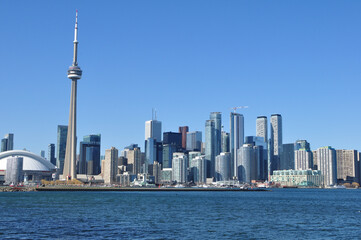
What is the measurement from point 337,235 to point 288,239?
8786 millimetres

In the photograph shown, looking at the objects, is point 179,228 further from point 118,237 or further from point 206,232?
point 118,237

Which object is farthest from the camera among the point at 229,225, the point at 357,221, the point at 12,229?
the point at 357,221

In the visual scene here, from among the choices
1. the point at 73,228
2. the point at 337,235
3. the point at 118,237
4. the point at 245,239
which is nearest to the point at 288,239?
the point at 245,239

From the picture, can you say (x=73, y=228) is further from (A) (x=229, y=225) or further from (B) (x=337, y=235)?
(B) (x=337, y=235)

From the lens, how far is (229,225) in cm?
6800

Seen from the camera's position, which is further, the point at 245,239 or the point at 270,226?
the point at 270,226

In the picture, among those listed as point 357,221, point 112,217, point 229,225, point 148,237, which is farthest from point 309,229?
point 112,217

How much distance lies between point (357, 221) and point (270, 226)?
60.4ft

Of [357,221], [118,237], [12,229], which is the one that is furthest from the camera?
[357,221]

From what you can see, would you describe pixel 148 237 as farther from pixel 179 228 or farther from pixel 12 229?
pixel 12 229

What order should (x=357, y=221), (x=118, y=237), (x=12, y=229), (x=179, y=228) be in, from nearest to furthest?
(x=118, y=237) < (x=12, y=229) < (x=179, y=228) < (x=357, y=221)

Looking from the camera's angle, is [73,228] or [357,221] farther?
[357,221]

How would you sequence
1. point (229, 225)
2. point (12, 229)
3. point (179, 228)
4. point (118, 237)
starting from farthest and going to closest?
point (229, 225) < point (179, 228) < point (12, 229) < point (118, 237)

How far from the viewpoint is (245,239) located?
54.1 metres
